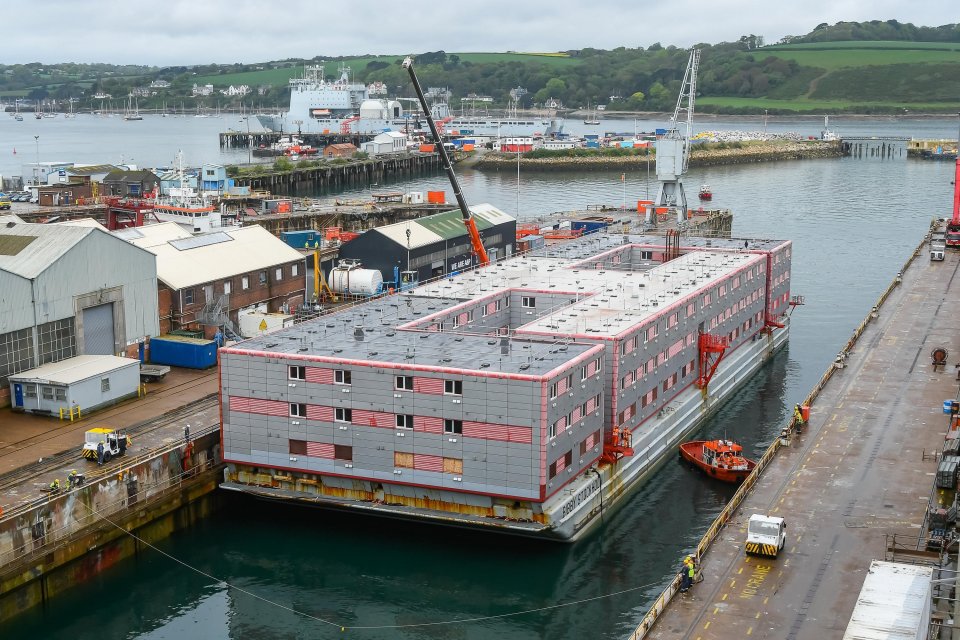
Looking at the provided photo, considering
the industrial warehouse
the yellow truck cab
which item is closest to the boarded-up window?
the industrial warehouse

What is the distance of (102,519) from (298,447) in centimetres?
744

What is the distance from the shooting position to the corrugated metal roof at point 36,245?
173ft

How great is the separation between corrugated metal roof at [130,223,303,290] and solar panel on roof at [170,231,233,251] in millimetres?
202

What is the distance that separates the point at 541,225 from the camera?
10969 centimetres

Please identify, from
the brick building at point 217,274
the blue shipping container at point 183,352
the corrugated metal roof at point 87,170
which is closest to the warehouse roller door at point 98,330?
the blue shipping container at point 183,352

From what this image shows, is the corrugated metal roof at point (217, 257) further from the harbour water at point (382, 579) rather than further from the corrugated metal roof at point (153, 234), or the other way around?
the harbour water at point (382, 579)

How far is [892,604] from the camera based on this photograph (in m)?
30.9

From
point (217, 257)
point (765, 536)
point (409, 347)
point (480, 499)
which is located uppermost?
point (217, 257)

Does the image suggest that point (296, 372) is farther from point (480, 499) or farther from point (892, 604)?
point (892, 604)

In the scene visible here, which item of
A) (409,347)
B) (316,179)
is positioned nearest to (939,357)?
(409,347)

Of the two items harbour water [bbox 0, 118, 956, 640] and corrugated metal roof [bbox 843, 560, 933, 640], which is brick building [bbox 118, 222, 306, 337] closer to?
harbour water [bbox 0, 118, 956, 640]

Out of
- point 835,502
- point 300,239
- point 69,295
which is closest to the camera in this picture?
point 835,502

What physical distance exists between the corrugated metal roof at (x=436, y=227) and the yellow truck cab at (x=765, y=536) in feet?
138

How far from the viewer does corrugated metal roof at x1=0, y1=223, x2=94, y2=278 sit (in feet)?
173
